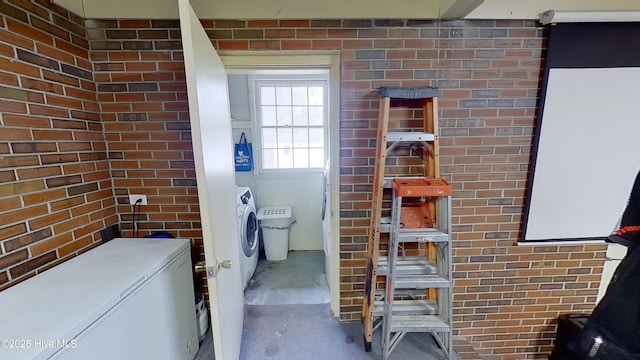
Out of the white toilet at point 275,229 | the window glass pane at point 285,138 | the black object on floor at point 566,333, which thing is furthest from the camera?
the window glass pane at point 285,138

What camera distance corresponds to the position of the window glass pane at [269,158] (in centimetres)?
321

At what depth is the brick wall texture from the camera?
1.40 meters

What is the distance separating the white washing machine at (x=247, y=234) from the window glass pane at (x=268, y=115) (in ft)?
3.09

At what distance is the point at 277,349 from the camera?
168 centimetres

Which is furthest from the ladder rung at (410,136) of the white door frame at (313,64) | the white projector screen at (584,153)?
the white projector screen at (584,153)

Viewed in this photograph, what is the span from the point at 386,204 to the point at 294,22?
1.35 metres

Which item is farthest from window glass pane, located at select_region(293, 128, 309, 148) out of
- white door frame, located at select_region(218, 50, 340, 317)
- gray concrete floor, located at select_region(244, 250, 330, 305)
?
white door frame, located at select_region(218, 50, 340, 317)

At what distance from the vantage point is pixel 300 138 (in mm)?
3230

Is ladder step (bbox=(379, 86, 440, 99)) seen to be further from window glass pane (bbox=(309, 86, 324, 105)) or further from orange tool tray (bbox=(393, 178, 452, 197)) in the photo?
window glass pane (bbox=(309, 86, 324, 105))

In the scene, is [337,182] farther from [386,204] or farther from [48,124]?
[48,124]

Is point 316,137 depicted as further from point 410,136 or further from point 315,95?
point 410,136

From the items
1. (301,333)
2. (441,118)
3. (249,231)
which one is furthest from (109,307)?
(441,118)

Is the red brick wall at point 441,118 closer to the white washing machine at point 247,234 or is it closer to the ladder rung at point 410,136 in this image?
the ladder rung at point 410,136

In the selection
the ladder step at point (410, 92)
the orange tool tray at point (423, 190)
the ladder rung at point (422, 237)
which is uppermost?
the ladder step at point (410, 92)
